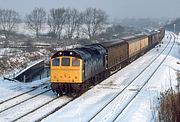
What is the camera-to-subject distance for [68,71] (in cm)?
2288

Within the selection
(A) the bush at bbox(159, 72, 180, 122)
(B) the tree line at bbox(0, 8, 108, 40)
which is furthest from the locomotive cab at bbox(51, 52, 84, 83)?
(B) the tree line at bbox(0, 8, 108, 40)

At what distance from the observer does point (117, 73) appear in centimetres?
3469

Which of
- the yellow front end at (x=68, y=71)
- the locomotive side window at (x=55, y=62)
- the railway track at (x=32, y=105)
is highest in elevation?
the locomotive side window at (x=55, y=62)

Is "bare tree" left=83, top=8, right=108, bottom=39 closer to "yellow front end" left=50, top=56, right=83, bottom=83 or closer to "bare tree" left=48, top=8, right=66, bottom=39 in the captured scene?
"bare tree" left=48, top=8, right=66, bottom=39

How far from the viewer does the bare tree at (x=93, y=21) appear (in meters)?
100

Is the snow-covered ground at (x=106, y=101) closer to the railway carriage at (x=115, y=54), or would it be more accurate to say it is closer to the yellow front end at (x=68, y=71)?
the yellow front end at (x=68, y=71)

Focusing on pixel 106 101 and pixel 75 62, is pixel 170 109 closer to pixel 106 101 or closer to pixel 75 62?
pixel 106 101

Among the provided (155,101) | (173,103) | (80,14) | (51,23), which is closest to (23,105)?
(155,101)

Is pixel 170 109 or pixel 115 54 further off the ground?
pixel 115 54

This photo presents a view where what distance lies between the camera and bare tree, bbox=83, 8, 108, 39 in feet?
328

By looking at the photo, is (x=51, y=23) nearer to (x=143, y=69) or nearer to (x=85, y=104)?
(x=143, y=69)

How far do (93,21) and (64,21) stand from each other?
8087 millimetres

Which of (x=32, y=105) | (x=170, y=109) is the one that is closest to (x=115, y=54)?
(x=32, y=105)

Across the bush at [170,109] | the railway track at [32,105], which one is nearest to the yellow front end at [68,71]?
the railway track at [32,105]
